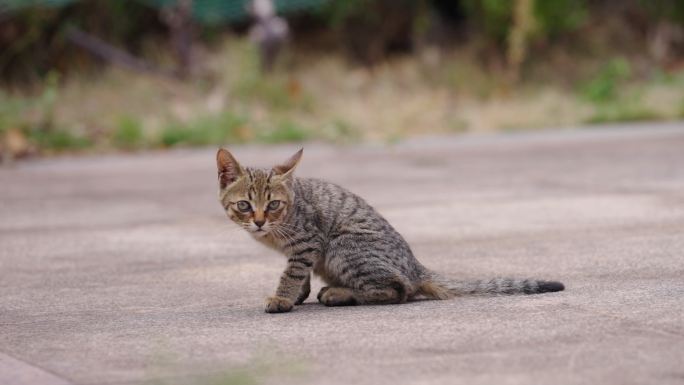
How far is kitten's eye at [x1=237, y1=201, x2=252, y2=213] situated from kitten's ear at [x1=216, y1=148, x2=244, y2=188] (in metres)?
0.18

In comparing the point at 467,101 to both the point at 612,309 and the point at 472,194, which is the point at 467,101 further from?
the point at 612,309

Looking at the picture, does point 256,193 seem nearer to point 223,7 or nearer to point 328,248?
point 328,248

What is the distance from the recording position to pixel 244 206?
6.56 m

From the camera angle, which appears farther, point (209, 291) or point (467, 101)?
point (467, 101)

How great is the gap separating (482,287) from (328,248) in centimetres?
81

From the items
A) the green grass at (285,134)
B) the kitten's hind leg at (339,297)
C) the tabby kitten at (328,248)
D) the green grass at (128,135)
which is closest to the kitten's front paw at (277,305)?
the tabby kitten at (328,248)

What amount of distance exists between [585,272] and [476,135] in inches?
332

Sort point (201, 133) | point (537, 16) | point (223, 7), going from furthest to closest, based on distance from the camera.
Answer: point (223, 7), point (537, 16), point (201, 133)

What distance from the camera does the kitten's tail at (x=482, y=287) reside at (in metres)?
6.47

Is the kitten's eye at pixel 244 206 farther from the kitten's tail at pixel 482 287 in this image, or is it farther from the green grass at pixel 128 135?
A: the green grass at pixel 128 135

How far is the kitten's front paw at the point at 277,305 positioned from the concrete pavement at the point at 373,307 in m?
0.09

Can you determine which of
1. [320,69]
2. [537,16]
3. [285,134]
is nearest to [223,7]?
[320,69]

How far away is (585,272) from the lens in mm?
7238

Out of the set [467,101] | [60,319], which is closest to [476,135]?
[467,101]
